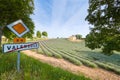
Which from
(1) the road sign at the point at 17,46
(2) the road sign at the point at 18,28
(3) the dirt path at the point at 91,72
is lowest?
(3) the dirt path at the point at 91,72

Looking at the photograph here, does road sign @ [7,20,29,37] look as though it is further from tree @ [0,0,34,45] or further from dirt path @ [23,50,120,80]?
tree @ [0,0,34,45]

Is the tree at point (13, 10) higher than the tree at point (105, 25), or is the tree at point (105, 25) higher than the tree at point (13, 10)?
the tree at point (13, 10)

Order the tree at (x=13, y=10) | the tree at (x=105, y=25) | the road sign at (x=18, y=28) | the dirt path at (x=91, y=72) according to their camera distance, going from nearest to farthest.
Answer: the road sign at (x=18, y=28) < the tree at (x=105, y=25) < the dirt path at (x=91, y=72) < the tree at (x=13, y=10)

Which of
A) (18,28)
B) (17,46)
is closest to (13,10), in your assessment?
(18,28)

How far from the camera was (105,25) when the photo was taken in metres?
11.1

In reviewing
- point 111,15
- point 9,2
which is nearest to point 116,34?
point 111,15

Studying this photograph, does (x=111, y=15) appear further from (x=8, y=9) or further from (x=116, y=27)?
(x=8, y=9)

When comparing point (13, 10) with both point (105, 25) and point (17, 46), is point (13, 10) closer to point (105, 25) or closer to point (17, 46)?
point (105, 25)

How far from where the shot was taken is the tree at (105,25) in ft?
33.2

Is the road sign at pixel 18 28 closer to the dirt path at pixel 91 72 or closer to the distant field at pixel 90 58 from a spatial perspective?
the dirt path at pixel 91 72

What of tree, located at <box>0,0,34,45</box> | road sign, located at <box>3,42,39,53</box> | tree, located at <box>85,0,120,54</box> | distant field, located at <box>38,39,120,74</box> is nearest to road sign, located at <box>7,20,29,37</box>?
road sign, located at <box>3,42,39,53</box>

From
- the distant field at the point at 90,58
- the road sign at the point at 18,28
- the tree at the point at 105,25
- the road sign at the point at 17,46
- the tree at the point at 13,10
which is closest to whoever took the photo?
the road sign at the point at 17,46

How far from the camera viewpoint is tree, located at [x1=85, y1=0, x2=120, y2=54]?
10.1 meters

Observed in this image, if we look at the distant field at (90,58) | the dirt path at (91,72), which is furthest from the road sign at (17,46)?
the distant field at (90,58)
